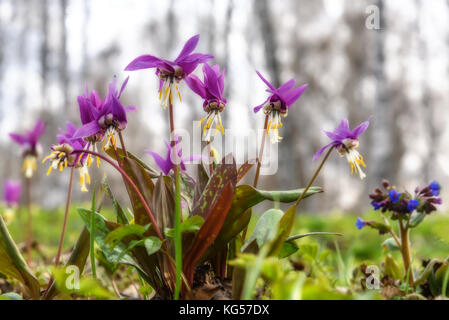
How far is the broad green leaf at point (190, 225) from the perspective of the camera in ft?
3.15

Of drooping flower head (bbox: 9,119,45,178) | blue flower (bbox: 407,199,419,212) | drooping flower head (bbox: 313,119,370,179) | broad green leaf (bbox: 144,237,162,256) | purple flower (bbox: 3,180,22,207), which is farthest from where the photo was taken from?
purple flower (bbox: 3,180,22,207)

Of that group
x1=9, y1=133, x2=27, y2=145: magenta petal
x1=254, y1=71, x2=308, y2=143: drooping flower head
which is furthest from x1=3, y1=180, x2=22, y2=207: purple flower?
x1=254, y1=71, x2=308, y2=143: drooping flower head

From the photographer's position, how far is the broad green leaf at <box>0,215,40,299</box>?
3.68 ft

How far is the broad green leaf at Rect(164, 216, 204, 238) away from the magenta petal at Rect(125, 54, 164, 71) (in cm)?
39

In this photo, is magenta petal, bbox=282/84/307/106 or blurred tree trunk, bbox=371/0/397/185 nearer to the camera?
magenta petal, bbox=282/84/307/106

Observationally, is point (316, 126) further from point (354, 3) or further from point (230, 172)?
point (230, 172)

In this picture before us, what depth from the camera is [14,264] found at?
1218 millimetres

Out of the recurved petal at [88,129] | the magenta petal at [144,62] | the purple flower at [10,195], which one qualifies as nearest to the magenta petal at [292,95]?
the magenta petal at [144,62]

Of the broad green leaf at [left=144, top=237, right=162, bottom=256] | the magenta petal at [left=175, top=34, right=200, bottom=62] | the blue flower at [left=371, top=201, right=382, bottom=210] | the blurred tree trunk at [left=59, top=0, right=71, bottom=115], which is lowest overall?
the blue flower at [left=371, top=201, right=382, bottom=210]

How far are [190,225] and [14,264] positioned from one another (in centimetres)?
62

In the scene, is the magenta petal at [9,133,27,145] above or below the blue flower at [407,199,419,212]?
above

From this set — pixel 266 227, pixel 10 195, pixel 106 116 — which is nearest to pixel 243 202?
pixel 266 227

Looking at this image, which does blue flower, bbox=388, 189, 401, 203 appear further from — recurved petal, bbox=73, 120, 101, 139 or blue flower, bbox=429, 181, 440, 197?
recurved petal, bbox=73, 120, 101, 139

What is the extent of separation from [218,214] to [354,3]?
1393 cm
